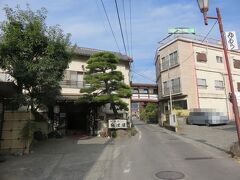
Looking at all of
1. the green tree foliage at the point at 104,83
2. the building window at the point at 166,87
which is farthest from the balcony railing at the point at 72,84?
the building window at the point at 166,87

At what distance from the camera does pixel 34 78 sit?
15172 mm

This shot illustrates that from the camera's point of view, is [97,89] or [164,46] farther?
[164,46]

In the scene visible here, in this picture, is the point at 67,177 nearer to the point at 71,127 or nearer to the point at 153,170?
the point at 153,170

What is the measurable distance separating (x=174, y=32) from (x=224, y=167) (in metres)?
32.5

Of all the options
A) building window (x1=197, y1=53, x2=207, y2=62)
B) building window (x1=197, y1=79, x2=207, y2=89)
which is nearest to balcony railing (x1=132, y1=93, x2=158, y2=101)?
building window (x1=197, y1=79, x2=207, y2=89)

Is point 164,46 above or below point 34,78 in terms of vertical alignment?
above

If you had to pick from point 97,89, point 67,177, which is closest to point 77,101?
point 97,89

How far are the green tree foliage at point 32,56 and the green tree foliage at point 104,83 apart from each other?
5.98 metres

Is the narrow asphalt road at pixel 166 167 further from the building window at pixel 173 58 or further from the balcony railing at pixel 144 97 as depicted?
the balcony railing at pixel 144 97

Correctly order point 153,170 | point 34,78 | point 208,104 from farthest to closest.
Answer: point 208,104 < point 34,78 < point 153,170

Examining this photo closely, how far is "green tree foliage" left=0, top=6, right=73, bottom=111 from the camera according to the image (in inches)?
593

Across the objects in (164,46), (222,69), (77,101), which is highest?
(164,46)

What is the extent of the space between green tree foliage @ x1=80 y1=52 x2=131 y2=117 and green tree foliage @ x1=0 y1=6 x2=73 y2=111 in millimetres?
5975

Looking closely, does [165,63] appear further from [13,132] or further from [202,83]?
[13,132]
